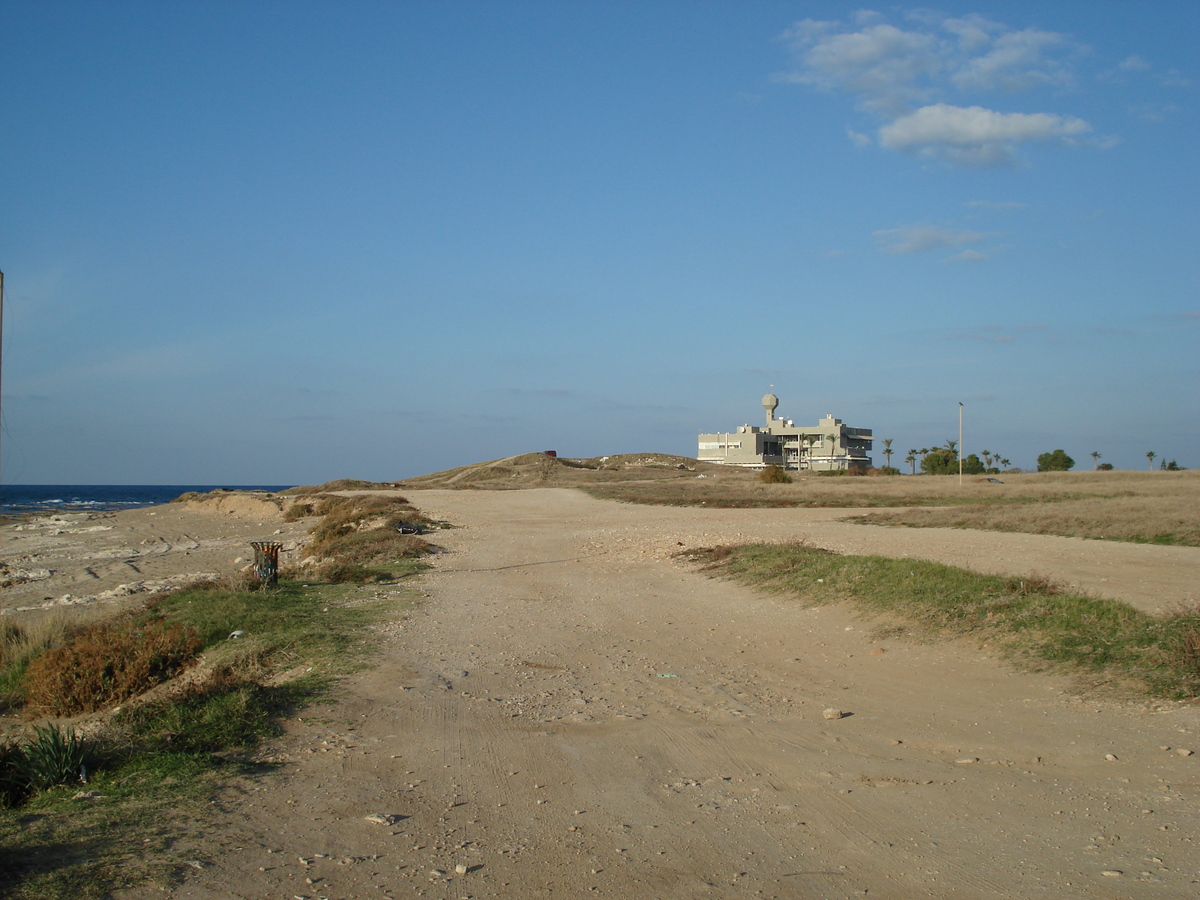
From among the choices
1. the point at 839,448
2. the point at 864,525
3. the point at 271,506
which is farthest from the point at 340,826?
the point at 839,448

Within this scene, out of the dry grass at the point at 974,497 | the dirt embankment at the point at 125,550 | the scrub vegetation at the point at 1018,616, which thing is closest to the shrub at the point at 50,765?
the scrub vegetation at the point at 1018,616

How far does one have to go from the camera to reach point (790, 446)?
306ft

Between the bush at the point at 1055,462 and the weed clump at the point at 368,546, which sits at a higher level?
the bush at the point at 1055,462

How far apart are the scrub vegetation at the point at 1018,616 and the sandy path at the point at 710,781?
1.38ft

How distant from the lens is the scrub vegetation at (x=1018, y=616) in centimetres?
728

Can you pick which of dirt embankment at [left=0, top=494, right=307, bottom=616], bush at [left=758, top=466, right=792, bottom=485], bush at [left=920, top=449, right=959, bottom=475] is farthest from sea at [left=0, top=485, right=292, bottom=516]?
bush at [left=920, top=449, right=959, bottom=475]

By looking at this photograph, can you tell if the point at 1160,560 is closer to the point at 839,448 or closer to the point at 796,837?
the point at 796,837

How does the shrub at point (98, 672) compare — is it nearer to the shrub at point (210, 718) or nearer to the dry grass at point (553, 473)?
the shrub at point (210, 718)

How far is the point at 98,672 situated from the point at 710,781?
21.2 feet

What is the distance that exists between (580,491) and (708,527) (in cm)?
2722

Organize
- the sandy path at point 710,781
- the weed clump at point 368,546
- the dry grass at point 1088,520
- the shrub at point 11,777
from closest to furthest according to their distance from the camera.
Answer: the sandy path at point 710,781 < the shrub at point 11,777 < the weed clump at point 368,546 < the dry grass at point 1088,520

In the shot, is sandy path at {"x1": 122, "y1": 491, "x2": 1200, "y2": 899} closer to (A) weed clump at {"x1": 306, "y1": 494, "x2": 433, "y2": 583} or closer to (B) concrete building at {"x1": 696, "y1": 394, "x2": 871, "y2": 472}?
(A) weed clump at {"x1": 306, "y1": 494, "x2": 433, "y2": 583}

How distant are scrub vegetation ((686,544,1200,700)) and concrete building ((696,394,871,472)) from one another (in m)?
75.5

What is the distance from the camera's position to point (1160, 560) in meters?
15.0
